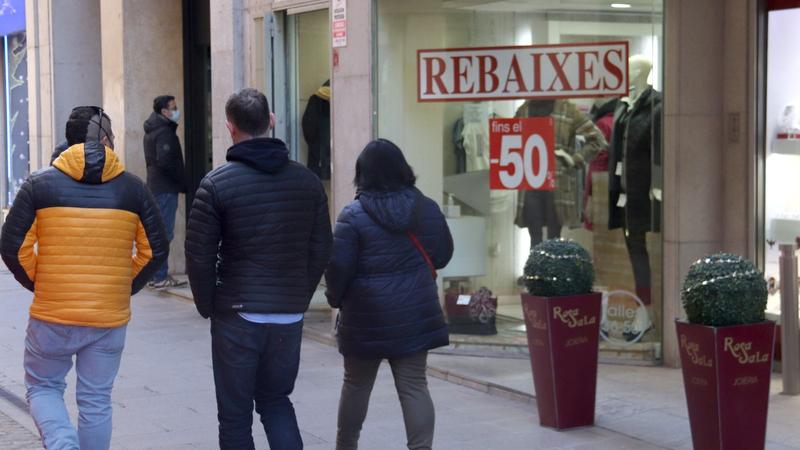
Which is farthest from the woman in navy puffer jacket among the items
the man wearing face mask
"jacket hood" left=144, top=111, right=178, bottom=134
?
"jacket hood" left=144, top=111, right=178, bottom=134

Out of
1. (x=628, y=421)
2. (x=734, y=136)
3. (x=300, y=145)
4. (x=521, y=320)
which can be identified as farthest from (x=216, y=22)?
(x=628, y=421)

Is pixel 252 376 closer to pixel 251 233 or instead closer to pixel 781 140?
→ pixel 251 233

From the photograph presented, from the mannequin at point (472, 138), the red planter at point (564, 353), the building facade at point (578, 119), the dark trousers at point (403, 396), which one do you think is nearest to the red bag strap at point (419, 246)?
the dark trousers at point (403, 396)

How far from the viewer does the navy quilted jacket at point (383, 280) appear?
6.05m

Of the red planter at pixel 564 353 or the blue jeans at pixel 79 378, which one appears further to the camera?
the red planter at pixel 564 353

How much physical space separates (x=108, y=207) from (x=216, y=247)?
59 cm

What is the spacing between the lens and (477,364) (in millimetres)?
9320

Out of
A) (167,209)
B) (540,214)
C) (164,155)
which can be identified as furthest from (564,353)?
(167,209)

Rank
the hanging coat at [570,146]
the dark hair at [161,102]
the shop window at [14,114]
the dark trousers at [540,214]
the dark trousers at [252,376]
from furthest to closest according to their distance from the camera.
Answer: the shop window at [14,114] → the dark hair at [161,102] → the dark trousers at [540,214] → the hanging coat at [570,146] → the dark trousers at [252,376]

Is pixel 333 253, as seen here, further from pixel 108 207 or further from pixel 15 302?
pixel 15 302

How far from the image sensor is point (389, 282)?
239 inches

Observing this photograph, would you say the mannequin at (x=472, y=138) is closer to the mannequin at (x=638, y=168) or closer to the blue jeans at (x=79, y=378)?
the mannequin at (x=638, y=168)

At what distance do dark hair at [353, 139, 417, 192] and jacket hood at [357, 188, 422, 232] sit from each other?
37mm

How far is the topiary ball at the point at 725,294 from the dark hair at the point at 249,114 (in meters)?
2.18
